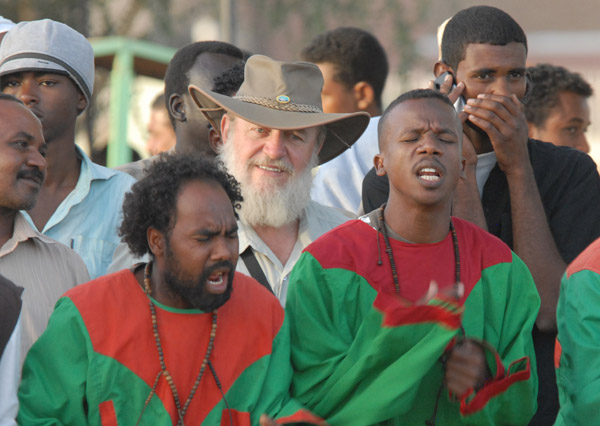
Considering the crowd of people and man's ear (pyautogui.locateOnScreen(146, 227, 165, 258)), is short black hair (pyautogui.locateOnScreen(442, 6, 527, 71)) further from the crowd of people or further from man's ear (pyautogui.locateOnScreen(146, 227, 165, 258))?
man's ear (pyautogui.locateOnScreen(146, 227, 165, 258))

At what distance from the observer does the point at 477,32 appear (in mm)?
5383

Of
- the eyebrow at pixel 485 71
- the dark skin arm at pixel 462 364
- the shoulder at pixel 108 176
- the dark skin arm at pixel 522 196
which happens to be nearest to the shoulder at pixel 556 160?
the dark skin arm at pixel 522 196

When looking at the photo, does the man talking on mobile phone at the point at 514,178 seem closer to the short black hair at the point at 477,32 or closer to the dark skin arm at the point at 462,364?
the short black hair at the point at 477,32

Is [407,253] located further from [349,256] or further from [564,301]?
[564,301]

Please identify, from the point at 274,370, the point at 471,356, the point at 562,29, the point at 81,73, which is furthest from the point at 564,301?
the point at 562,29

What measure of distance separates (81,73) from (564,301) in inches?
107

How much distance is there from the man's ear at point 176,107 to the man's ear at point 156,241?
208 centimetres

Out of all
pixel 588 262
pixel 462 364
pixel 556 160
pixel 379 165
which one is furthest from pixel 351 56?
pixel 462 364

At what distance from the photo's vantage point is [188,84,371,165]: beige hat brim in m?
5.23

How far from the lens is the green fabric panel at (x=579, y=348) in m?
4.29

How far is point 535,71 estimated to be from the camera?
24.9ft

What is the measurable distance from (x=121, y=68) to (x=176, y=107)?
14.6 ft

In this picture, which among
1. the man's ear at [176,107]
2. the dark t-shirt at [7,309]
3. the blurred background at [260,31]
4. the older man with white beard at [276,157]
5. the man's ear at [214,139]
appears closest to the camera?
the dark t-shirt at [7,309]

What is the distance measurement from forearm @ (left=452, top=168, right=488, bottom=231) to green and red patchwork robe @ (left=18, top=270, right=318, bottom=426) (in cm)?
113
